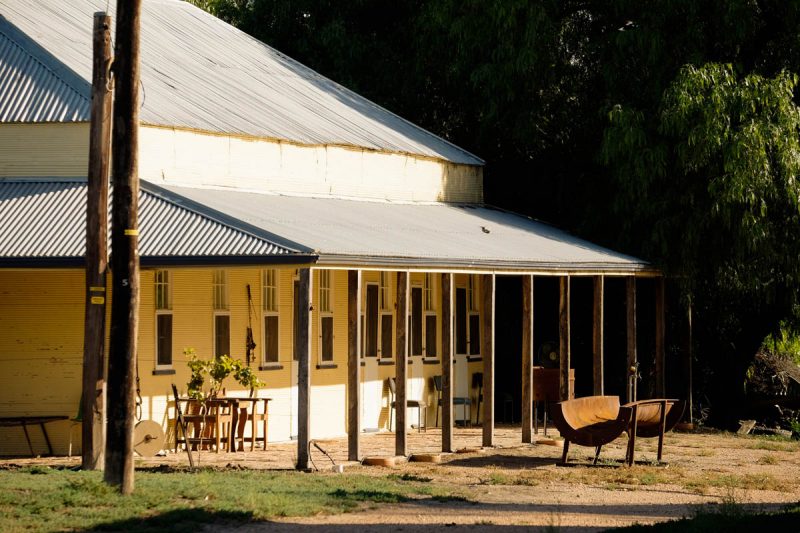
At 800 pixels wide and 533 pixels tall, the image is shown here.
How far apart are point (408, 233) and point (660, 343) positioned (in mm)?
6530

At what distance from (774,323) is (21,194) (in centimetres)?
1407

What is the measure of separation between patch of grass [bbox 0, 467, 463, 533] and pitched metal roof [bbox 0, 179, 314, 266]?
2435 mm

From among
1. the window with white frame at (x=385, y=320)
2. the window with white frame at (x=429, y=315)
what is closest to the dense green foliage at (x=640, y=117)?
the window with white frame at (x=429, y=315)

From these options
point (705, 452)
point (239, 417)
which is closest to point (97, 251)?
point (239, 417)

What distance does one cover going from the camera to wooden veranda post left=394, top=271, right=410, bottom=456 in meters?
17.9

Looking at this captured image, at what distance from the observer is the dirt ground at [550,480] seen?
13.2 meters

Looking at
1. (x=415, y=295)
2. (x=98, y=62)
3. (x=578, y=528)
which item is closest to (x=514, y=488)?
(x=578, y=528)

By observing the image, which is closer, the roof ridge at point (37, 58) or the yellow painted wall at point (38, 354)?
the yellow painted wall at point (38, 354)

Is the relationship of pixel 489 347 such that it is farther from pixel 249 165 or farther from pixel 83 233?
pixel 83 233

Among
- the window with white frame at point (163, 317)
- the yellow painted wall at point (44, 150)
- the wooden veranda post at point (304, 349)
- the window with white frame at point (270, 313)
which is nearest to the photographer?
the wooden veranda post at point (304, 349)

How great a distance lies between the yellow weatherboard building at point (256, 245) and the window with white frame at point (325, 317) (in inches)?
1.4

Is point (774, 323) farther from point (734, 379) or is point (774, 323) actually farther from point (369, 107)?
point (369, 107)

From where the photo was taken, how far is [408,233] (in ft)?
65.8

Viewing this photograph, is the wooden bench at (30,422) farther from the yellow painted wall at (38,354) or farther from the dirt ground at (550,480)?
the dirt ground at (550,480)
